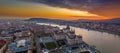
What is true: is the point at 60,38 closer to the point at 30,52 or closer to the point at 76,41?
the point at 76,41

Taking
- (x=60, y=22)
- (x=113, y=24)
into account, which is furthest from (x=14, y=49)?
(x=60, y=22)

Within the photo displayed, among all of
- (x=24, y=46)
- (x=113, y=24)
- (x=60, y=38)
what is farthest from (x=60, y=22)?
(x=24, y=46)

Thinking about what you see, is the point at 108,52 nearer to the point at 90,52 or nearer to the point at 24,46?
the point at 90,52

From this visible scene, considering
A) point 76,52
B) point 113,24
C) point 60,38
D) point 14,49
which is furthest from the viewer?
point 113,24

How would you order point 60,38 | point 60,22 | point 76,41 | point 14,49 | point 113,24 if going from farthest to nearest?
point 60,22, point 113,24, point 60,38, point 76,41, point 14,49

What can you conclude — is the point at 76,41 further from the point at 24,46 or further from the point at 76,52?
the point at 24,46

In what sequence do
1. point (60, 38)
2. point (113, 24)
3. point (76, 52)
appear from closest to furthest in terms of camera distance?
point (76, 52)
point (60, 38)
point (113, 24)

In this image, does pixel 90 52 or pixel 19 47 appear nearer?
pixel 90 52

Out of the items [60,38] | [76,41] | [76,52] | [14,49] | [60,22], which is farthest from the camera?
[60,22]

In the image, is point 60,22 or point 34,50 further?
point 60,22
